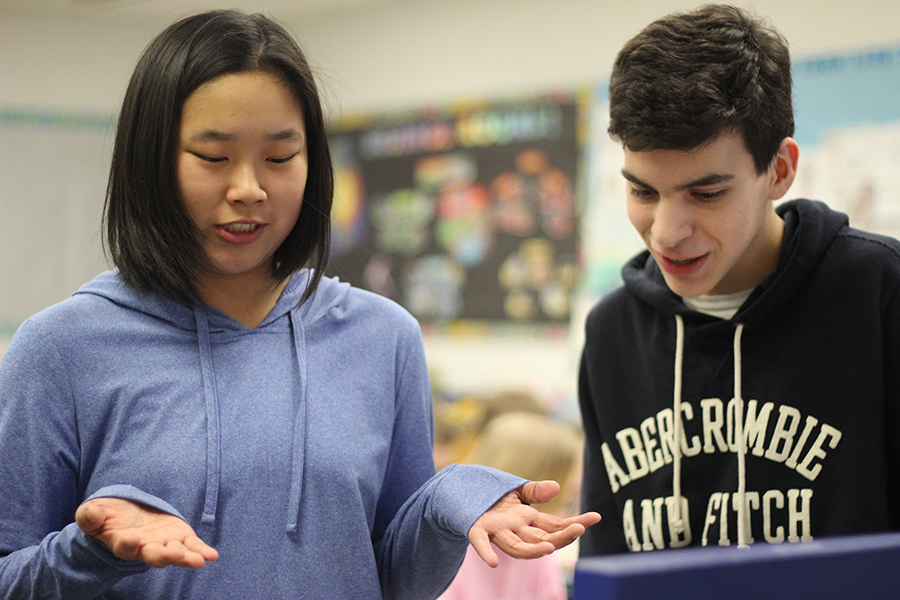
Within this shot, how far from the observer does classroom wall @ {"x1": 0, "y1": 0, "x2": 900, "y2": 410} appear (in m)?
3.58

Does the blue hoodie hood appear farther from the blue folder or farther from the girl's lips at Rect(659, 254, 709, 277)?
the blue folder

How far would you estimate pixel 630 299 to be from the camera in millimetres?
1468

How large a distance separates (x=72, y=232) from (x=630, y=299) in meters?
3.43

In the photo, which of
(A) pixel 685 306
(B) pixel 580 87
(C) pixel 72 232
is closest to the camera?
(A) pixel 685 306

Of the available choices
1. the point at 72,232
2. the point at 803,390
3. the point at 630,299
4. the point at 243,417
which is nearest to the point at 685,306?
the point at 630,299

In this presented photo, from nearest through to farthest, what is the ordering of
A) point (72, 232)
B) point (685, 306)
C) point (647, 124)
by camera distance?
point (647, 124), point (685, 306), point (72, 232)

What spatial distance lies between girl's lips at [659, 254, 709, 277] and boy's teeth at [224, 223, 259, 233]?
0.57m

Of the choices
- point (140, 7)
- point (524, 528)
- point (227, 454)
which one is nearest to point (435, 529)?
point (524, 528)

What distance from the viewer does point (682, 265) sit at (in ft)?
4.05

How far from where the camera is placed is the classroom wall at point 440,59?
3.58 metres

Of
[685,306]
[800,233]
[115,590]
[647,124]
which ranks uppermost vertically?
[647,124]

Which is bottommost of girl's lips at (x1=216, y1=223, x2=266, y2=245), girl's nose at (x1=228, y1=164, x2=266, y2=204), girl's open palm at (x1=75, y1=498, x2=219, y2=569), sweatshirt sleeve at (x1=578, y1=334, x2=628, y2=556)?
sweatshirt sleeve at (x1=578, y1=334, x2=628, y2=556)

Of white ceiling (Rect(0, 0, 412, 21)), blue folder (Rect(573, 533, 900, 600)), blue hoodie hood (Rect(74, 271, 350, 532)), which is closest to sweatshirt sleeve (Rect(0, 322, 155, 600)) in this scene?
blue hoodie hood (Rect(74, 271, 350, 532))

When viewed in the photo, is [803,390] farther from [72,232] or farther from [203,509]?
[72,232]
